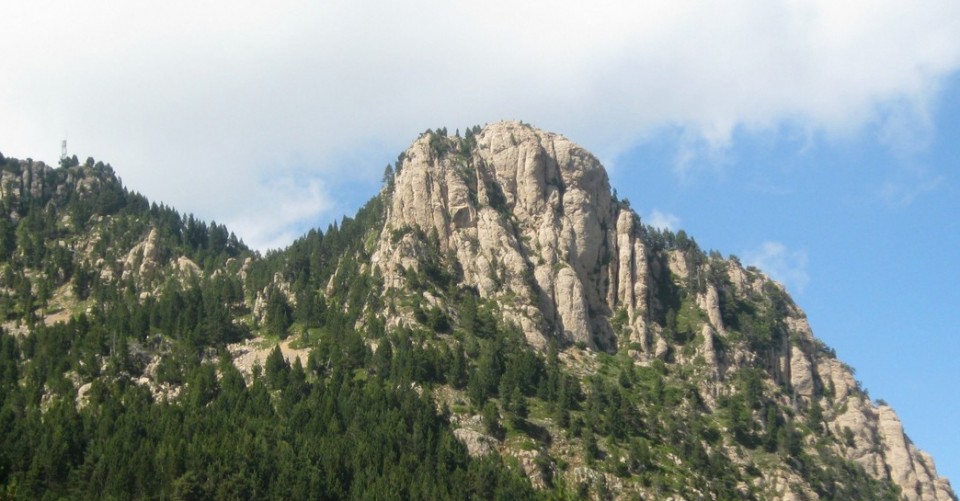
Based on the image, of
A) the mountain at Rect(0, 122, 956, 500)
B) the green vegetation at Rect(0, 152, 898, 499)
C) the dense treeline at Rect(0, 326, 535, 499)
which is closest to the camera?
the dense treeline at Rect(0, 326, 535, 499)

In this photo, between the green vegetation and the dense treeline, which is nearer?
the dense treeline

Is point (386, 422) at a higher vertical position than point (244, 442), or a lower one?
higher

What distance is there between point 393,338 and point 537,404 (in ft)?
93.9

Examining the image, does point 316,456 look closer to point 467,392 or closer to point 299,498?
point 299,498

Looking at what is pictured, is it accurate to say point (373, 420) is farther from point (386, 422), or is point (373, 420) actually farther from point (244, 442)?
point (244, 442)

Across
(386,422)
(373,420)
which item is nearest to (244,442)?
(373,420)

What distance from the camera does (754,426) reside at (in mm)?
188875

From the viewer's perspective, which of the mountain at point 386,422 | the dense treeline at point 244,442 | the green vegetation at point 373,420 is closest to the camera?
the dense treeline at point 244,442

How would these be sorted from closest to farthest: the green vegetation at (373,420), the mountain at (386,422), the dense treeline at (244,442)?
1. the dense treeline at (244,442)
2. the green vegetation at (373,420)
3. the mountain at (386,422)

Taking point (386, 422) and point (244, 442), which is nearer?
point (244, 442)

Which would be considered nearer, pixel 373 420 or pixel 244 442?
pixel 244 442

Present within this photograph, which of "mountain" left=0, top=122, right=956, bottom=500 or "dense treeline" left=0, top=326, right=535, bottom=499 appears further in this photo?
"mountain" left=0, top=122, right=956, bottom=500

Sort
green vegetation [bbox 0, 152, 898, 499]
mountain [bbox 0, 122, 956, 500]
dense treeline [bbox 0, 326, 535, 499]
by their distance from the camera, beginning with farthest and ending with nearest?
mountain [bbox 0, 122, 956, 500] < green vegetation [bbox 0, 152, 898, 499] < dense treeline [bbox 0, 326, 535, 499]

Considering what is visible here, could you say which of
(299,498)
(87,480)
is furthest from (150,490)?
(299,498)
